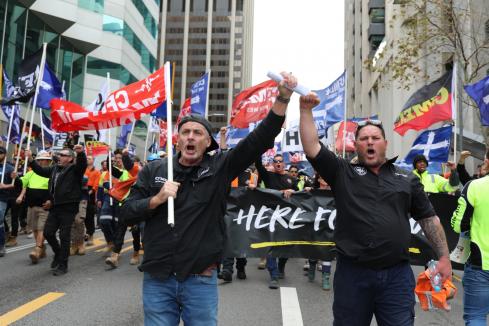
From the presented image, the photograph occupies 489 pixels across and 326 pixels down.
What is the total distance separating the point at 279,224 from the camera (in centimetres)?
711

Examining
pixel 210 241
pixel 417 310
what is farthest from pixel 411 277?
pixel 417 310

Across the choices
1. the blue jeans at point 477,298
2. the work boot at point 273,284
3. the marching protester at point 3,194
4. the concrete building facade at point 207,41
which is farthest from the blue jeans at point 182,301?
the concrete building facade at point 207,41

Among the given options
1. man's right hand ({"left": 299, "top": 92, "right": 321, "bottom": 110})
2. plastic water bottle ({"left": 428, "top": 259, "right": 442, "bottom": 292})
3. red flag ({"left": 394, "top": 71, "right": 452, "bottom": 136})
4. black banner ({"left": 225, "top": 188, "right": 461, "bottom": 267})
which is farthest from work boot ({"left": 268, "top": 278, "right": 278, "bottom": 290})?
man's right hand ({"left": 299, "top": 92, "right": 321, "bottom": 110})

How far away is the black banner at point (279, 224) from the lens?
700 cm

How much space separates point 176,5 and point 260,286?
14283 centimetres

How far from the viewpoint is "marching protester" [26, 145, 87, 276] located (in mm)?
7312

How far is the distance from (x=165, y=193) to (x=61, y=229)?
5.45m

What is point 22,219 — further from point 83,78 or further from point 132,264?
point 83,78

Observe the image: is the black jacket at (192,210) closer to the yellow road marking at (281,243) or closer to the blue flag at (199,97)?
the yellow road marking at (281,243)

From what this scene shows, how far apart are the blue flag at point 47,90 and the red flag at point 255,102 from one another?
413 centimetres

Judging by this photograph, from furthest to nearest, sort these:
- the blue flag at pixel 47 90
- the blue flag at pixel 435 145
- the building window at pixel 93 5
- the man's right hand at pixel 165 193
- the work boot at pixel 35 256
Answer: the building window at pixel 93 5, the blue flag at pixel 47 90, the blue flag at pixel 435 145, the work boot at pixel 35 256, the man's right hand at pixel 165 193

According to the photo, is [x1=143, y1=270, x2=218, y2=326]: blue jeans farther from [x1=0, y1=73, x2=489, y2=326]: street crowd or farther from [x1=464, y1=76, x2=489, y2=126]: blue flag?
[x1=464, y1=76, x2=489, y2=126]: blue flag

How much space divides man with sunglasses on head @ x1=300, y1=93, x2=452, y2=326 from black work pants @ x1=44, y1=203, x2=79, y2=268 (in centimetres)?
546

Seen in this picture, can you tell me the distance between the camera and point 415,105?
902cm
